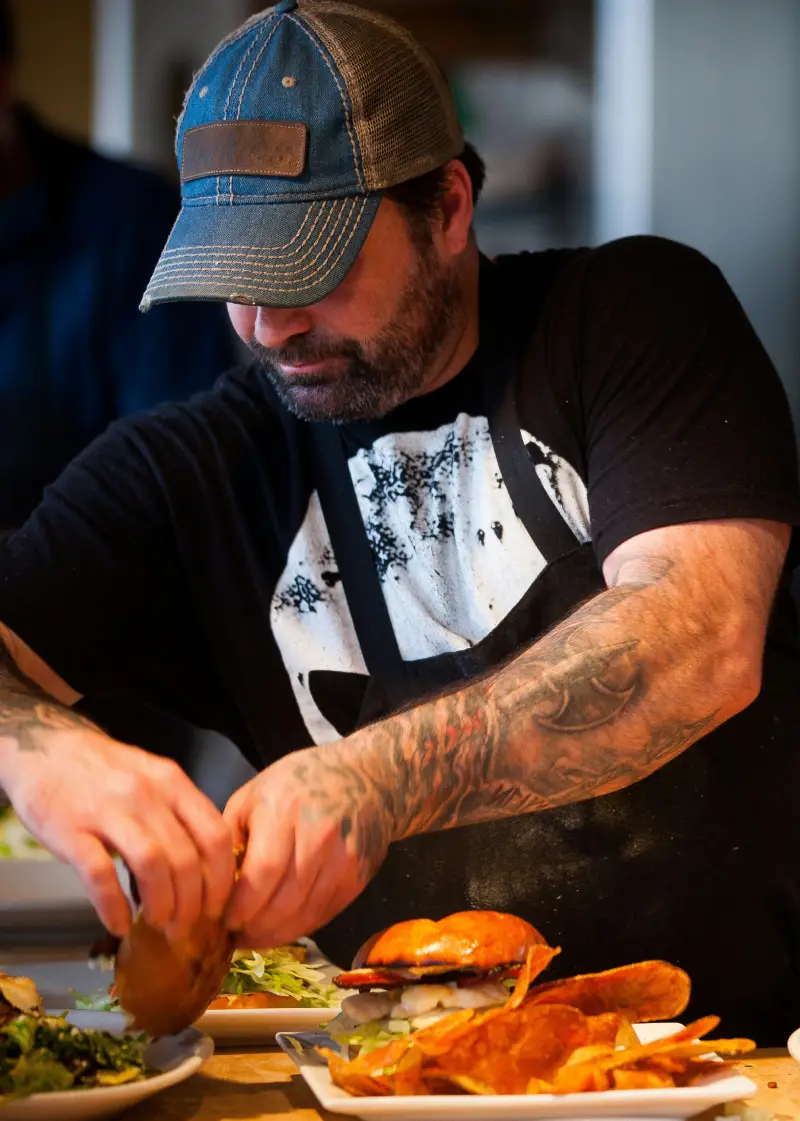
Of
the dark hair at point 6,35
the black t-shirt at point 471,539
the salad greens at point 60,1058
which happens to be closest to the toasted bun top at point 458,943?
the salad greens at point 60,1058

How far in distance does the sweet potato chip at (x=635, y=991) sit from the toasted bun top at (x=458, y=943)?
6cm

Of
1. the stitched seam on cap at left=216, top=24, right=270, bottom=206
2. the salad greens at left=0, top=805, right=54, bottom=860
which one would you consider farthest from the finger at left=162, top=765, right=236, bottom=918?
the salad greens at left=0, top=805, right=54, bottom=860

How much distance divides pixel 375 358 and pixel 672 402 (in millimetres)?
362

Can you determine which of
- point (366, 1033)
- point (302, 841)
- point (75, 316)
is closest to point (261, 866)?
point (302, 841)

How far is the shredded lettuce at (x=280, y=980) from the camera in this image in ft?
4.98

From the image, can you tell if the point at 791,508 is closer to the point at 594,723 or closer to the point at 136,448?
→ the point at 594,723

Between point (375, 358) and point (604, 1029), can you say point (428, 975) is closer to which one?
point (604, 1029)

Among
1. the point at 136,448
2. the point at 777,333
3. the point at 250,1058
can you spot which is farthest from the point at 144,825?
the point at 777,333

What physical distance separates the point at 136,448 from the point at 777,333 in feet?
8.97

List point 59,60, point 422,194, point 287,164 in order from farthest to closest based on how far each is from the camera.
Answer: point 59,60 → point 422,194 → point 287,164

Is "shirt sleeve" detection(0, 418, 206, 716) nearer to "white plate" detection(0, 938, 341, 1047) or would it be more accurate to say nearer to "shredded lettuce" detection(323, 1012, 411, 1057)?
"white plate" detection(0, 938, 341, 1047)

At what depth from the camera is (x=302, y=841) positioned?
1254 millimetres

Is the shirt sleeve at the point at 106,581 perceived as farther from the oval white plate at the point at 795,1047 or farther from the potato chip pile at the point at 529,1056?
the oval white plate at the point at 795,1047

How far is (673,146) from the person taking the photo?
4.32 metres
